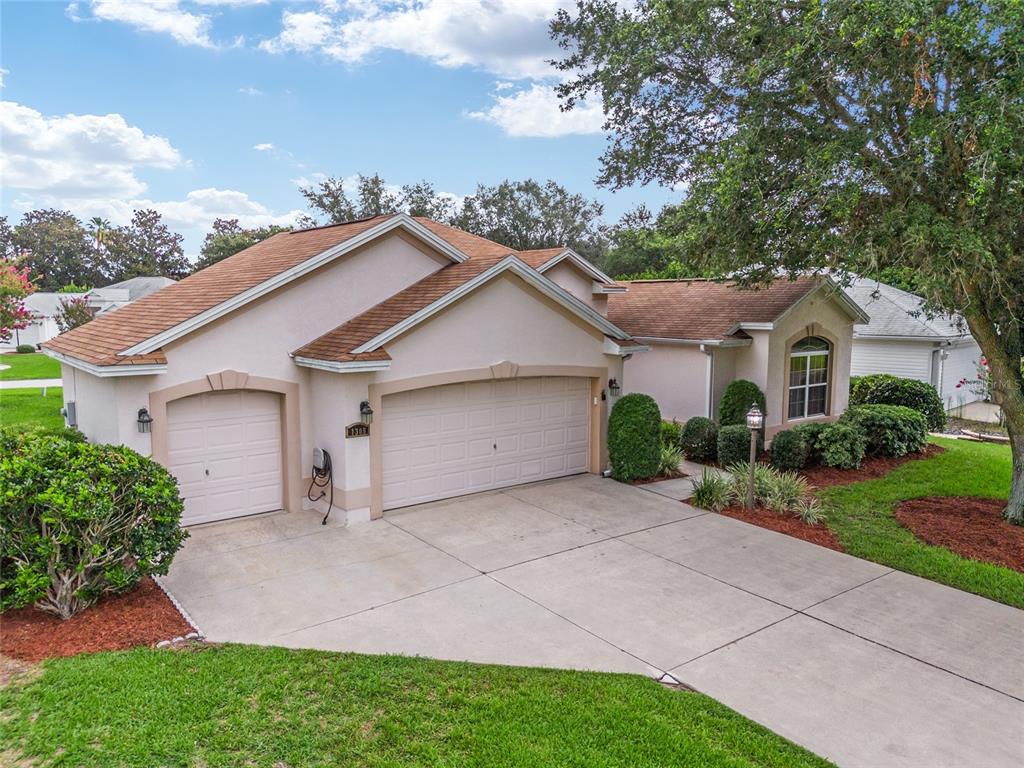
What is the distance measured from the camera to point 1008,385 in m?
10.5

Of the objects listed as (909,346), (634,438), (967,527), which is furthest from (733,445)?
(909,346)

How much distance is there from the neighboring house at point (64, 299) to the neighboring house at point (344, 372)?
112 ft

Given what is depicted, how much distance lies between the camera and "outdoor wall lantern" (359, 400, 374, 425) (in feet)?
34.4

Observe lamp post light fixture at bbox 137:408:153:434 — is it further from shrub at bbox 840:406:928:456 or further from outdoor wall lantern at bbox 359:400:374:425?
shrub at bbox 840:406:928:456

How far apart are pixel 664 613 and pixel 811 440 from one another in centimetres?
872

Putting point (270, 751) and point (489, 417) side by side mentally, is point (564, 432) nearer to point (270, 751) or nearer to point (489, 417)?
point (489, 417)

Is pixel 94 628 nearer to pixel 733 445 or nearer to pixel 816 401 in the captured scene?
pixel 733 445

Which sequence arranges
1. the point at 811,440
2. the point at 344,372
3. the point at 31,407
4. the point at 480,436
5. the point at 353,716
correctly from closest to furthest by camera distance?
the point at 353,716 → the point at 344,372 → the point at 480,436 → the point at 811,440 → the point at 31,407

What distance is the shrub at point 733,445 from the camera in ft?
47.8

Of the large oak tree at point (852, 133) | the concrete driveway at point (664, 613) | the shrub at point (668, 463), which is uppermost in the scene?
the large oak tree at point (852, 133)

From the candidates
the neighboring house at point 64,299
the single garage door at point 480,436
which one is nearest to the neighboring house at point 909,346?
the single garage door at point 480,436

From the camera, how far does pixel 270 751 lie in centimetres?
480

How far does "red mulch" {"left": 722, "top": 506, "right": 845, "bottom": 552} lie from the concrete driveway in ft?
1.03

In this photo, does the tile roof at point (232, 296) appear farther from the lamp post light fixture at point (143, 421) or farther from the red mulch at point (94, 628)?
the red mulch at point (94, 628)
